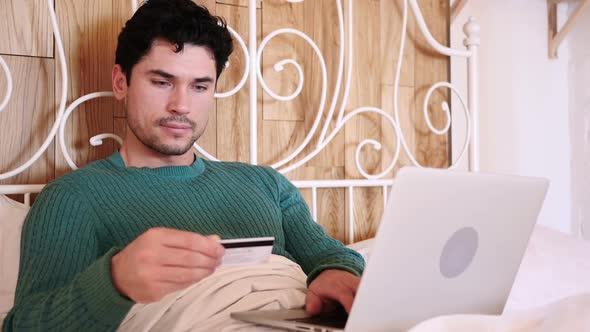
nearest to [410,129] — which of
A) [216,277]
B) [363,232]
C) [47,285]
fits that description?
[363,232]

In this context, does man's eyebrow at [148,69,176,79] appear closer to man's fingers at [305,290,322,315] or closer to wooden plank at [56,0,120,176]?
wooden plank at [56,0,120,176]

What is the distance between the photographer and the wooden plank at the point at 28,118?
1499 mm

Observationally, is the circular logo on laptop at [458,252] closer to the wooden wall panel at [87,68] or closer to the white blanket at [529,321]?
the white blanket at [529,321]

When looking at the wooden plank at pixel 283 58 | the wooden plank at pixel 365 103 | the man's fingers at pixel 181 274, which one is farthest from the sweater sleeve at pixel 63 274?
the wooden plank at pixel 365 103

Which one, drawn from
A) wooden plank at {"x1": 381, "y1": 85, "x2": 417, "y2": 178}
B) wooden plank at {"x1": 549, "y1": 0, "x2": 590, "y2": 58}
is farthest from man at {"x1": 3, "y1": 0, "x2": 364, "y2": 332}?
wooden plank at {"x1": 549, "y1": 0, "x2": 590, "y2": 58}

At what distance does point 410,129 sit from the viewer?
2.07 m

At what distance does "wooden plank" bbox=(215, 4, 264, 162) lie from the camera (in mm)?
1753

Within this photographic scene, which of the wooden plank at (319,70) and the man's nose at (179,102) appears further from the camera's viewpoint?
the wooden plank at (319,70)

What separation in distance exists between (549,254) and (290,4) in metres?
A: 0.89

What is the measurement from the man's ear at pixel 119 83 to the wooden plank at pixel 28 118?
182mm

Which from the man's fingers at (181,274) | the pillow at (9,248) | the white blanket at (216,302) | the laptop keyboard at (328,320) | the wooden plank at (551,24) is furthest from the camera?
the wooden plank at (551,24)

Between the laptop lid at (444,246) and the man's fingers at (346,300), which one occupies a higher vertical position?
the laptop lid at (444,246)

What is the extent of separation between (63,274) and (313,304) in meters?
0.39

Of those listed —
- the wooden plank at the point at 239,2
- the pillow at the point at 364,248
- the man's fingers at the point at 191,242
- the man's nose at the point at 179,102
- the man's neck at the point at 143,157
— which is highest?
the wooden plank at the point at 239,2
